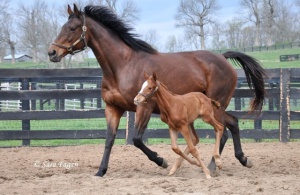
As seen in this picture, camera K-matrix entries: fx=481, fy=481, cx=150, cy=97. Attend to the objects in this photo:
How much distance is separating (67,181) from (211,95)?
2470 millimetres

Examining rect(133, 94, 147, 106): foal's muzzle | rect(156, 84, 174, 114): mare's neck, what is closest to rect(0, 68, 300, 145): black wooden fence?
rect(156, 84, 174, 114): mare's neck

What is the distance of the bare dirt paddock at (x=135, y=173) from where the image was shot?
4.91 m

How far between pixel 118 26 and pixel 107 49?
0.41m

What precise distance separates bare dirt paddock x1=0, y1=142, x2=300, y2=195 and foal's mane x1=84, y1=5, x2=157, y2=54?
5.70ft

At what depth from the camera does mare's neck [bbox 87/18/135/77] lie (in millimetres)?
6480

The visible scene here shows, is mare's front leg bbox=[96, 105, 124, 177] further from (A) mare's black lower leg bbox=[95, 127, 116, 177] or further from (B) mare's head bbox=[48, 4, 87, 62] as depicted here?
(B) mare's head bbox=[48, 4, 87, 62]

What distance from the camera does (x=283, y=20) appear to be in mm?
47719

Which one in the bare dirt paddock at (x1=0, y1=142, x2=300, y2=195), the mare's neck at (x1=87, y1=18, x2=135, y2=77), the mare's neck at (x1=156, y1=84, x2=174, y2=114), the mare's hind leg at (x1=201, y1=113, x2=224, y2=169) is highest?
the mare's neck at (x1=87, y1=18, x2=135, y2=77)

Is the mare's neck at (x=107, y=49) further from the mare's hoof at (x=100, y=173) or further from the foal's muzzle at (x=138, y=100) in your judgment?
the mare's hoof at (x=100, y=173)

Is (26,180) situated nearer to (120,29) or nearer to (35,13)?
(120,29)

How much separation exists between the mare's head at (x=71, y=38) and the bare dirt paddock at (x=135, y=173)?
1.60m

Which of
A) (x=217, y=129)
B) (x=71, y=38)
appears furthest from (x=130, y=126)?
(x=71, y=38)

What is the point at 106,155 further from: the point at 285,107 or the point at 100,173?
the point at 285,107

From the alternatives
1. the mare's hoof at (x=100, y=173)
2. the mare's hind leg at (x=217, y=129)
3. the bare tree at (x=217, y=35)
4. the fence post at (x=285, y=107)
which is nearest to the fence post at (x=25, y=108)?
the mare's hoof at (x=100, y=173)
